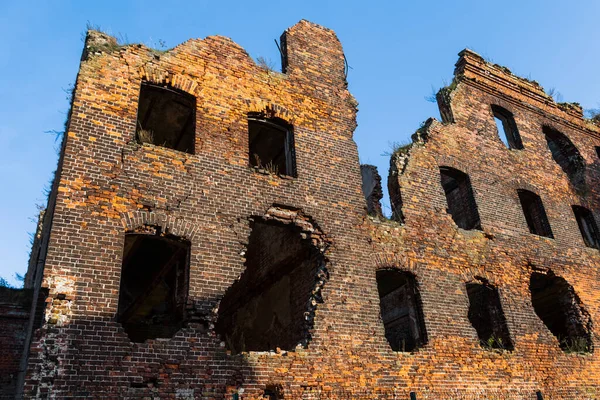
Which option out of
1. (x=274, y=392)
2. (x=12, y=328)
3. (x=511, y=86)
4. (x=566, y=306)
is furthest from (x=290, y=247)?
(x=511, y=86)

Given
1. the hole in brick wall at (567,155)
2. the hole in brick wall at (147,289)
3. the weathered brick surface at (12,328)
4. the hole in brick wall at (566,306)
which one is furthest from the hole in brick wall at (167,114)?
the hole in brick wall at (567,155)

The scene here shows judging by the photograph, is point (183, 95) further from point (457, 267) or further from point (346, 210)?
point (457, 267)

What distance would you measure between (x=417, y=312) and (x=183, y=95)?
5860 mm

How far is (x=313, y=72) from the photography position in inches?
417

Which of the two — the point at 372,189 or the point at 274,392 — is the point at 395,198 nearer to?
the point at 372,189

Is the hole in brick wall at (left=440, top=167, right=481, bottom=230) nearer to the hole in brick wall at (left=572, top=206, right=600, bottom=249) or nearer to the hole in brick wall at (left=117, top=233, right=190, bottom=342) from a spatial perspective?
the hole in brick wall at (left=572, top=206, right=600, bottom=249)

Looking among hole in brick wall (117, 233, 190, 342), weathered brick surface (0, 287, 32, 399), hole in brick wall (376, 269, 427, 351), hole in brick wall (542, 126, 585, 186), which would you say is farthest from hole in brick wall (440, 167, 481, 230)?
weathered brick surface (0, 287, 32, 399)

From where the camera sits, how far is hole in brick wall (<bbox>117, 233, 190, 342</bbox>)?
35.3ft

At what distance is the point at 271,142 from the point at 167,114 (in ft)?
8.17

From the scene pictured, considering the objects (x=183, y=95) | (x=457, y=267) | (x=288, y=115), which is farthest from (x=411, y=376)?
(x=183, y=95)

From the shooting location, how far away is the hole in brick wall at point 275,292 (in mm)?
8438

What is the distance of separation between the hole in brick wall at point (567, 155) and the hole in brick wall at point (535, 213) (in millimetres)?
2511

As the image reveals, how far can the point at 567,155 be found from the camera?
14.9 m

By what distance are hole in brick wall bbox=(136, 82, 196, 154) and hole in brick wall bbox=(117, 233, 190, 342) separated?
2.48m
